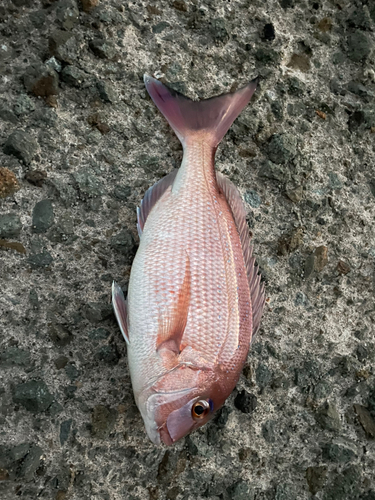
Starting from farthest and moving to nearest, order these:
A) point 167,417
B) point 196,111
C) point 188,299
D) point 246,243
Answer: point 196,111 → point 246,243 → point 188,299 → point 167,417

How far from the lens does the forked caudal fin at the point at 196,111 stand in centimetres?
227

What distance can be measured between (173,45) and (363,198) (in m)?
1.48

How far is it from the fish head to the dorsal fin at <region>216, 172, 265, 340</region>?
403 mm

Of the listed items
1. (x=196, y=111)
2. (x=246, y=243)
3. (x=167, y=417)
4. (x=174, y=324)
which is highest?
(x=196, y=111)

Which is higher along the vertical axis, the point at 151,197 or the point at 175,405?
the point at 151,197

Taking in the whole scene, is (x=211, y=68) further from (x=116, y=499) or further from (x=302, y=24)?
(x=116, y=499)

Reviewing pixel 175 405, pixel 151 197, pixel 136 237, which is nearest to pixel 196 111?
pixel 151 197

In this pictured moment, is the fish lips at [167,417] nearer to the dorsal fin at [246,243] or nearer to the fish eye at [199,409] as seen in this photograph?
the fish eye at [199,409]

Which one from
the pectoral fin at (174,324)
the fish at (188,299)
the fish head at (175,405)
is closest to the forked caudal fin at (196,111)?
the fish at (188,299)

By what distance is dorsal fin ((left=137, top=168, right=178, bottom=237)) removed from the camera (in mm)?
2143

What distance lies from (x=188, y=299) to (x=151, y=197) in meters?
0.60

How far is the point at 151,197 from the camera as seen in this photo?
2186mm

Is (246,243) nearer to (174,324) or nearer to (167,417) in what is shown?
(174,324)

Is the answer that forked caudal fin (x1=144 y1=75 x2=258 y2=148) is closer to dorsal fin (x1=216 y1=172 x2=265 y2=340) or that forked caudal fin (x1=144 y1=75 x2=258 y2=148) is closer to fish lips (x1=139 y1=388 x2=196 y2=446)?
dorsal fin (x1=216 y1=172 x2=265 y2=340)
